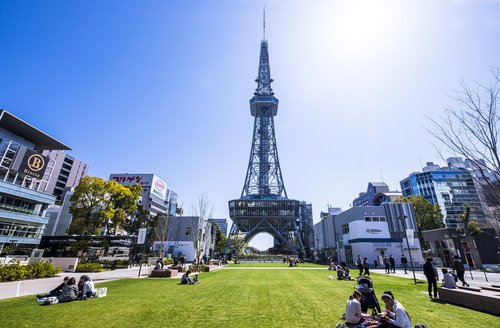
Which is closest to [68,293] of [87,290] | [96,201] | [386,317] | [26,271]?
[87,290]

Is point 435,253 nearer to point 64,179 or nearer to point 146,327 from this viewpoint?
point 146,327

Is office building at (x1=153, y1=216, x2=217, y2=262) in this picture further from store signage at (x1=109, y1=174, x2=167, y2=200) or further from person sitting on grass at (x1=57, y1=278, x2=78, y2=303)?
person sitting on grass at (x1=57, y1=278, x2=78, y2=303)

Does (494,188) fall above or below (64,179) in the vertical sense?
below

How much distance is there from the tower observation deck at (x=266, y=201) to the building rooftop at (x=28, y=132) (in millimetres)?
50191

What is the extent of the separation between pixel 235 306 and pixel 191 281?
7.02 metres

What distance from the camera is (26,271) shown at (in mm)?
16219

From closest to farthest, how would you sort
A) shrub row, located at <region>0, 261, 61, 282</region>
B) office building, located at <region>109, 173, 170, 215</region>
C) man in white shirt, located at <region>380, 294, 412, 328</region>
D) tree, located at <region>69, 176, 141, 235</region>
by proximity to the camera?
man in white shirt, located at <region>380, 294, 412, 328</region>
shrub row, located at <region>0, 261, 61, 282</region>
tree, located at <region>69, 176, 141, 235</region>
office building, located at <region>109, 173, 170, 215</region>

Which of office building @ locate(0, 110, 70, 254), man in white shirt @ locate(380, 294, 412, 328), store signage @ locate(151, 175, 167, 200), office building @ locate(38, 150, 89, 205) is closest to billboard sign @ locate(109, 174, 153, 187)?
store signage @ locate(151, 175, 167, 200)

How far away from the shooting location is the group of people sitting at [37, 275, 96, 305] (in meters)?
9.12

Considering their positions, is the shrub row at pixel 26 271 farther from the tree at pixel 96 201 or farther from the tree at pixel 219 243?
the tree at pixel 219 243

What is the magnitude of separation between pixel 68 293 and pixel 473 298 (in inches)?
591

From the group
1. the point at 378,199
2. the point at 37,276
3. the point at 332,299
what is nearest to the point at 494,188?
the point at 332,299

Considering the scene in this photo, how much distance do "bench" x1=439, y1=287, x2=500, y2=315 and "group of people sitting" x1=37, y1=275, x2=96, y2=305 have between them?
571 inches

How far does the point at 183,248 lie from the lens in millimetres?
54906
